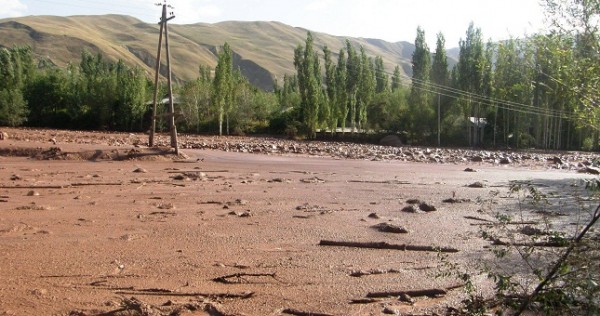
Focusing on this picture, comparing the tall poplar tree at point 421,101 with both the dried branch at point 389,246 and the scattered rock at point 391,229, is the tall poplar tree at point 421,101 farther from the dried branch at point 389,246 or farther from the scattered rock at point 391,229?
the dried branch at point 389,246

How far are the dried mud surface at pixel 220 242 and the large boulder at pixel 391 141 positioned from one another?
1386 inches

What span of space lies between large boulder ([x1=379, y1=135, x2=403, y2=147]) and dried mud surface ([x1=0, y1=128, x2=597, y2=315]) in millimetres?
35215

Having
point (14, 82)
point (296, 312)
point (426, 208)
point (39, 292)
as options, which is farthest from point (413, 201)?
point (14, 82)

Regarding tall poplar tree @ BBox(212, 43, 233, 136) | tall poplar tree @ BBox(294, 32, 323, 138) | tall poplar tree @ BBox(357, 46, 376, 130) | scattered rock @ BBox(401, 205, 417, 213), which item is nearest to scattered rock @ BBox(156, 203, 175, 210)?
scattered rock @ BBox(401, 205, 417, 213)

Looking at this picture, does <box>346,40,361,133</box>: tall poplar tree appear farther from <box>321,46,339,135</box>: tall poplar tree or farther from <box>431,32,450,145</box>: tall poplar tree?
<box>431,32,450,145</box>: tall poplar tree

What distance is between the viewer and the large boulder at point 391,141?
52.8 m

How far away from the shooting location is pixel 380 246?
830cm

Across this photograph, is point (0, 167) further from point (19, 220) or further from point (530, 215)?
point (530, 215)

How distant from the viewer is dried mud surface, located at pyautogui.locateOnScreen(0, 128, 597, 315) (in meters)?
5.78

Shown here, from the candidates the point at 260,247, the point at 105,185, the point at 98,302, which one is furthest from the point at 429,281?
the point at 105,185

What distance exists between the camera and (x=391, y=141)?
175 feet

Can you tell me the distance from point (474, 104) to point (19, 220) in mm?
50669

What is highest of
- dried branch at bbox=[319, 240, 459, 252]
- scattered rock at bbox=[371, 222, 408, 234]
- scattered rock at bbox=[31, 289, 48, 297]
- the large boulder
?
the large boulder

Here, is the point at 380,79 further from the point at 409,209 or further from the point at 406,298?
the point at 406,298
